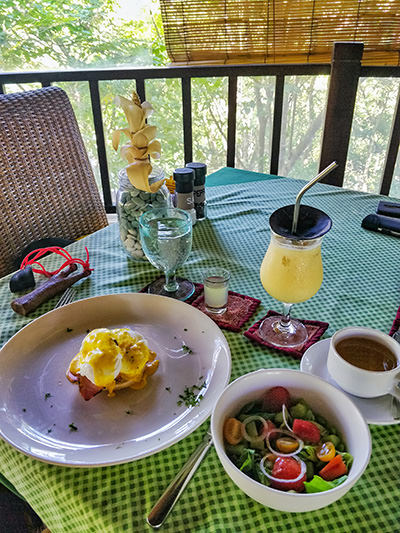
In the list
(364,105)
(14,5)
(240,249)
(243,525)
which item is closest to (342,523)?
(243,525)

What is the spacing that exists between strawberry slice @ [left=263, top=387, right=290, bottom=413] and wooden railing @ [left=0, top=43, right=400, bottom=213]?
1410 millimetres

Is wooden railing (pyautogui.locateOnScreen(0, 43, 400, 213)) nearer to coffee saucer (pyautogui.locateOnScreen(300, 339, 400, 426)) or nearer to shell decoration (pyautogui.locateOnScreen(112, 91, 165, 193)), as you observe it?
shell decoration (pyautogui.locateOnScreen(112, 91, 165, 193))

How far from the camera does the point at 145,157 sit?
879 millimetres

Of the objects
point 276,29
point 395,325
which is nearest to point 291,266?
point 395,325

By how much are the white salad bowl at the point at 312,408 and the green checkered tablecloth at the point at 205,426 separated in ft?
0.23

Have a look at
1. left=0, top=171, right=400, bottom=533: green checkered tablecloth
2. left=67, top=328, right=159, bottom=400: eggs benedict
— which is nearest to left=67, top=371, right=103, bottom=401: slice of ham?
left=67, top=328, right=159, bottom=400: eggs benedict

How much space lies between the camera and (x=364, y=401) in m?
0.53

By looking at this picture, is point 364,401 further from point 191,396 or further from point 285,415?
point 191,396

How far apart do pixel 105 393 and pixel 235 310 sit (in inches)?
11.7

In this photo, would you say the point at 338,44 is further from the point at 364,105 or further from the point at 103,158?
the point at 364,105

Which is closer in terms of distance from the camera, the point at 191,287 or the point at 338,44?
the point at 191,287

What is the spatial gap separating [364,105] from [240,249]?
9.16 ft

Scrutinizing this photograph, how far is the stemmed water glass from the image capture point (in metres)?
0.80

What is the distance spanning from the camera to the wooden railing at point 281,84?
162 centimetres
